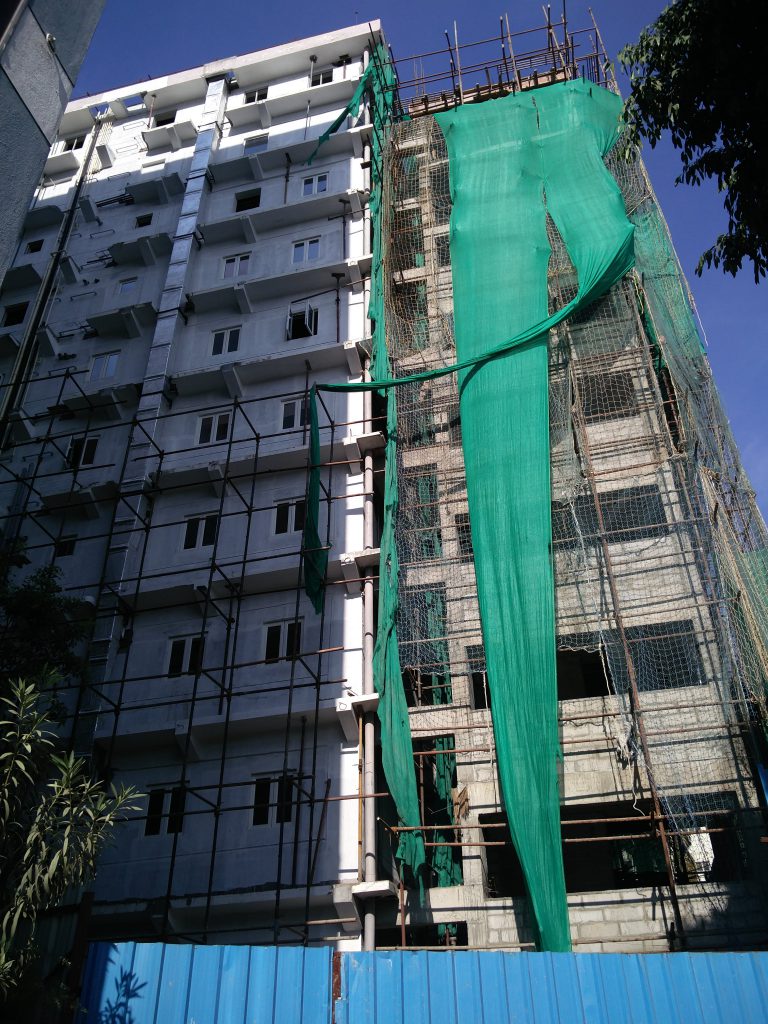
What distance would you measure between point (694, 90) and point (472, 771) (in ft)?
30.3

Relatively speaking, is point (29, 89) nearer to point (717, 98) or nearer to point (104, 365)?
point (717, 98)

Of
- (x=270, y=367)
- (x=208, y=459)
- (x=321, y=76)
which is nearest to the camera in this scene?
(x=208, y=459)

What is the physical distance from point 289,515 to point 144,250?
30.0 feet

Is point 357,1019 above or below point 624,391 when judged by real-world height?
below

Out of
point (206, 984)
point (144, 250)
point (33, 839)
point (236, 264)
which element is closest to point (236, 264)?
point (236, 264)

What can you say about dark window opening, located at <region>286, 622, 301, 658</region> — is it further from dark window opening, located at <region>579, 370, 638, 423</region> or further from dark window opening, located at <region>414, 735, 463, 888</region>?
dark window opening, located at <region>579, 370, 638, 423</region>

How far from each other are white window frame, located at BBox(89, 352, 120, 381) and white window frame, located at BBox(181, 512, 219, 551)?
191 inches

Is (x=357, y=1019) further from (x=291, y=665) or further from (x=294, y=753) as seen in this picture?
(x=291, y=665)

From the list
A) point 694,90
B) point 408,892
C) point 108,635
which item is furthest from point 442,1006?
point 108,635

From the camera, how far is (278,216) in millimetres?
20672

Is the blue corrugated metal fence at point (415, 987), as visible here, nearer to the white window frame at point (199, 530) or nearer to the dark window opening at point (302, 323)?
the white window frame at point (199, 530)

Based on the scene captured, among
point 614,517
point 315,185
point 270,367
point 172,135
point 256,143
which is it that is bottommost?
point 614,517

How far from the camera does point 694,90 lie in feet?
28.6

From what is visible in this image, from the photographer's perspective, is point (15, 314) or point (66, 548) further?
point (15, 314)
